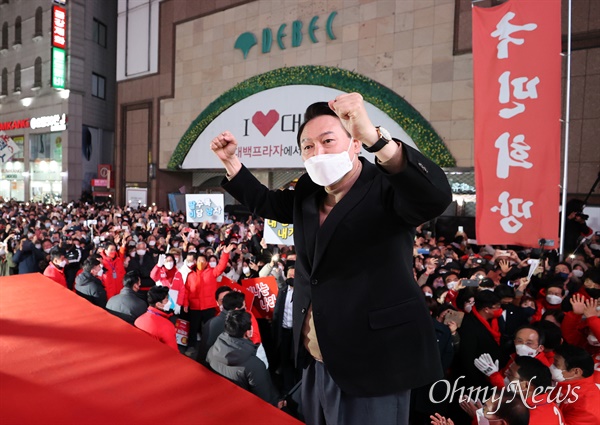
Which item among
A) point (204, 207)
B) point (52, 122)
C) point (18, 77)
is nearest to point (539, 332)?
point (204, 207)

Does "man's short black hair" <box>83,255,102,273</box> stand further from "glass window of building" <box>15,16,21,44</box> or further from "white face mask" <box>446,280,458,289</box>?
"glass window of building" <box>15,16,21,44</box>

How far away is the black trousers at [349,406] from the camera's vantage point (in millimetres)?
1279

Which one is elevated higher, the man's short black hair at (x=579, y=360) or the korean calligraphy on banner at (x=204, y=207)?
the korean calligraphy on banner at (x=204, y=207)

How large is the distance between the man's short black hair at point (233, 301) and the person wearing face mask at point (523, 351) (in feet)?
6.84

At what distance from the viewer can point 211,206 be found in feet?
30.0

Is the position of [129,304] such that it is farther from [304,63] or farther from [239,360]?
[304,63]

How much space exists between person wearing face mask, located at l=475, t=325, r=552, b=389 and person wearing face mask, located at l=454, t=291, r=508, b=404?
0.24ft

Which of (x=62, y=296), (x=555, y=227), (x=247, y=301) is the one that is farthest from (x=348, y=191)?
(x=555, y=227)

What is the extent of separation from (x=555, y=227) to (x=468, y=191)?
8.43 metres

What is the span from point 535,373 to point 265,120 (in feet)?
49.4

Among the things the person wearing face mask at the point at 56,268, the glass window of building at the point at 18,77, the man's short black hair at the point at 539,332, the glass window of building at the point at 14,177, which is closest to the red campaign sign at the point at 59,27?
the glass window of building at the point at 18,77

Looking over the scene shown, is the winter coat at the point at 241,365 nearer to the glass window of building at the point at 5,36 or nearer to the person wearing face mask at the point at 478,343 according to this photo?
the person wearing face mask at the point at 478,343

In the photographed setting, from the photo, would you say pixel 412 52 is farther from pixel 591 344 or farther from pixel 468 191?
pixel 591 344

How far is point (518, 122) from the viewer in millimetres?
5000
